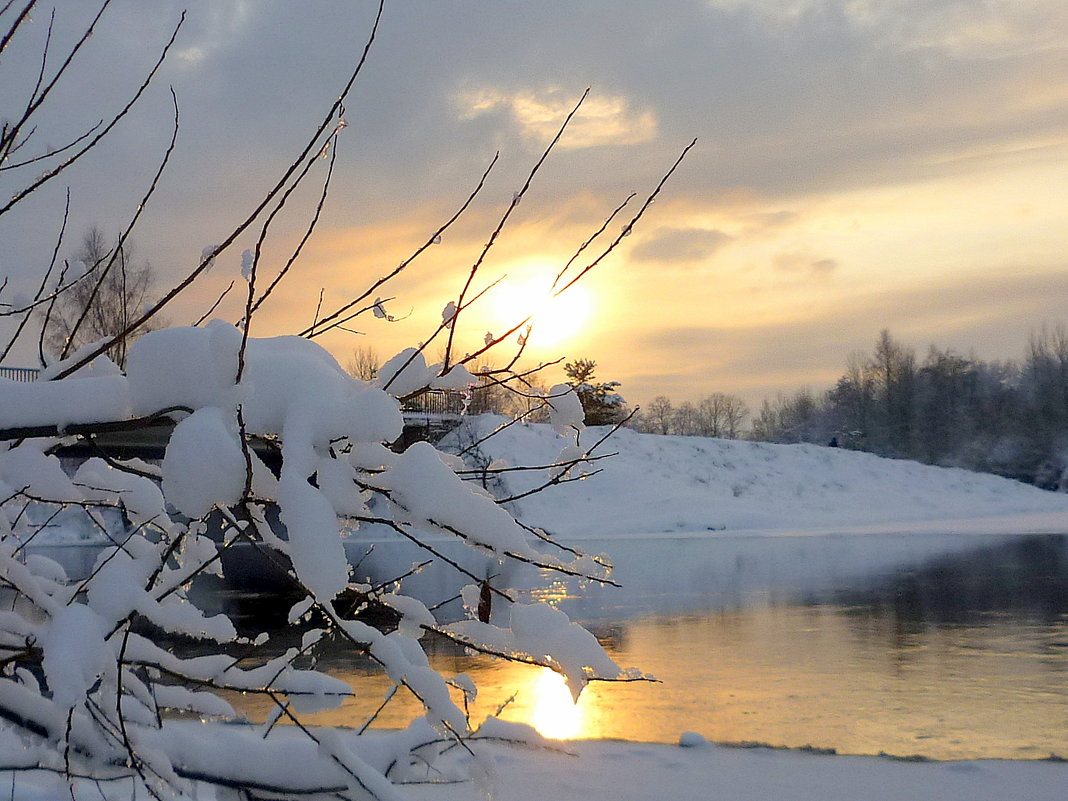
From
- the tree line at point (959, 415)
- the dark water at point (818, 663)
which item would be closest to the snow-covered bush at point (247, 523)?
the dark water at point (818, 663)

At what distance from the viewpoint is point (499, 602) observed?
11305mm

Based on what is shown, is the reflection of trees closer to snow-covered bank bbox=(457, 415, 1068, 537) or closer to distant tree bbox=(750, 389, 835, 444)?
snow-covered bank bbox=(457, 415, 1068, 537)

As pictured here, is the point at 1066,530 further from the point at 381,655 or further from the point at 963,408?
the point at 963,408

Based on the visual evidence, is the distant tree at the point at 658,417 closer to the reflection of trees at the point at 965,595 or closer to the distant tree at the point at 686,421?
the distant tree at the point at 686,421

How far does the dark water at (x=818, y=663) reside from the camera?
5.55 meters

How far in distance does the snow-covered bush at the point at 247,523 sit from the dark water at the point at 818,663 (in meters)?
0.36

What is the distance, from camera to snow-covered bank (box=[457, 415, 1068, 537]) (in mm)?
26781

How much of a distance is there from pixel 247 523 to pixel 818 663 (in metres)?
6.77

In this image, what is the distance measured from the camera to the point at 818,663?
7535mm

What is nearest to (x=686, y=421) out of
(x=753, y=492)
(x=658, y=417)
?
(x=658, y=417)

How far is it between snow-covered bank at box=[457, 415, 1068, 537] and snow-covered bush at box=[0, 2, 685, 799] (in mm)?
23201

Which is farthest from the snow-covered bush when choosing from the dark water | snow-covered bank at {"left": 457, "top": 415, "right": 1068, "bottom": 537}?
snow-covered bank at {"left": 457, "top": 415, "right": 1068, "bottom": 537}

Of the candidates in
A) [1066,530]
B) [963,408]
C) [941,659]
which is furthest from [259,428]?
[963,408]

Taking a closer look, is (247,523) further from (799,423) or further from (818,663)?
(799,423)
